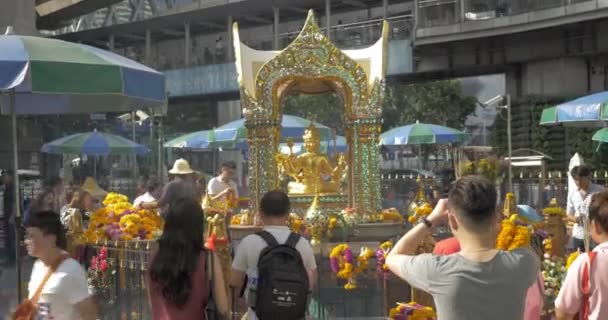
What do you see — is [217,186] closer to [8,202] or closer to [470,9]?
[8,202]

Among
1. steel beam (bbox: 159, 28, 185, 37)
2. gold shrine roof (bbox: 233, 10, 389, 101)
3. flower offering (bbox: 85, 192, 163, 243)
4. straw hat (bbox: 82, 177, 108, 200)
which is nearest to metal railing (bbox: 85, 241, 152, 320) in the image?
flower offering (bbox: 85, 192, 163, 243)

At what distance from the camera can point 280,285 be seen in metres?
4.96

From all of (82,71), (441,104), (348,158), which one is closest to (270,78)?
(348,158)

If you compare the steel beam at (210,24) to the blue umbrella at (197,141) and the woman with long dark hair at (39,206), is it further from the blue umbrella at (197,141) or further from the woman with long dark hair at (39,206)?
the woman with long dark hair at (39,206)

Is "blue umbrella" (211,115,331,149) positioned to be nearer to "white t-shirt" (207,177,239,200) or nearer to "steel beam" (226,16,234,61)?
"white t-shirt" (207,177,239,200)

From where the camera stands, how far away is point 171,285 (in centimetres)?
473

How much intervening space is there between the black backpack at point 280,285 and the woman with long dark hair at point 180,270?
1.13ft

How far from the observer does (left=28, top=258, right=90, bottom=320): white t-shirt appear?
457 cm

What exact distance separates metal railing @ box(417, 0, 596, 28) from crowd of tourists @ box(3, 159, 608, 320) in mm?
24868

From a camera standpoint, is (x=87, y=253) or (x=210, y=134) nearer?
(x=87, y=253)

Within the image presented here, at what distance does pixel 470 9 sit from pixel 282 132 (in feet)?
50.4

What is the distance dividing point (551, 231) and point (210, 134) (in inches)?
477

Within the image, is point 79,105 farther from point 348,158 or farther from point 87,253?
point 348,158

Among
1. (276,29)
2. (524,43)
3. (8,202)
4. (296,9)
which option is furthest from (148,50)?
(8,202)
